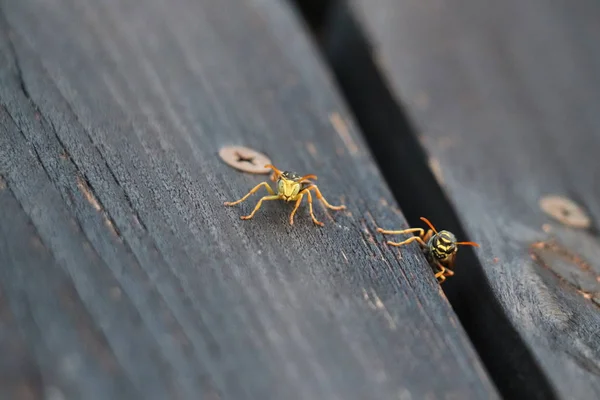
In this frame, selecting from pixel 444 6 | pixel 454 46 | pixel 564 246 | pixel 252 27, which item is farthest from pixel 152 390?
pixel 444 6

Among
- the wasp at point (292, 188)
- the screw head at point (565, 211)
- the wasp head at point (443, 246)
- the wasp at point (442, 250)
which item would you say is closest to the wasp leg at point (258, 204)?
the wasp at point (292, 188)

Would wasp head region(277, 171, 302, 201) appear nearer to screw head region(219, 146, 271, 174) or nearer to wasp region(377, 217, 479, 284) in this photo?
screw head region(219, 146, 271, 174)

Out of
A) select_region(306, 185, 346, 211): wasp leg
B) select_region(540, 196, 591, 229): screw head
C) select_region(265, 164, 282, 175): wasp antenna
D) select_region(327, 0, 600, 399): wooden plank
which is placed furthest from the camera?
select_region(540, 196, 591, 229): screw head

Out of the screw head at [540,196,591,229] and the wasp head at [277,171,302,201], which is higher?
the wasp head at [277,171,302,201]

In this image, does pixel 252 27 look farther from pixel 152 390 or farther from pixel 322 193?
pixel 152 390

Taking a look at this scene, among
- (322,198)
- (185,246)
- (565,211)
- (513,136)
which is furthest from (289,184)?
(513,136)

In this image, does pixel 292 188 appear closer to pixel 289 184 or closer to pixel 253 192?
pixel 289 184

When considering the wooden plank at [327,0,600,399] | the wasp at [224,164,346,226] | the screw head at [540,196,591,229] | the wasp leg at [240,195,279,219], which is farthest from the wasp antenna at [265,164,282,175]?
the screw head at [540,196,591,229]
